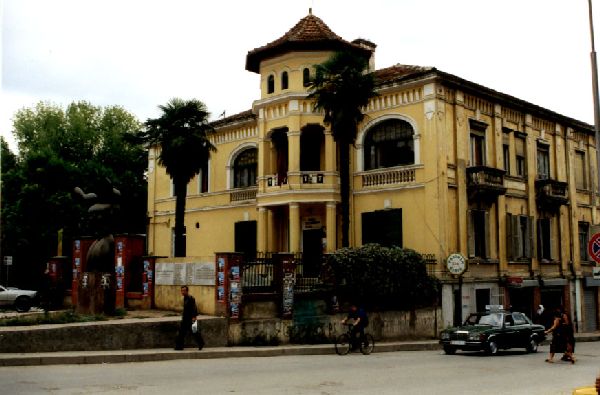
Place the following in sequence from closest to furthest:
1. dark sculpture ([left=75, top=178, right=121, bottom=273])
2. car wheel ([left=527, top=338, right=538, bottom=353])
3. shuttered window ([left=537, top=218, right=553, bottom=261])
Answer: dark sculpture ([left=75, top=178, right=121, bottom=273])
car wheel ([left=527, top=338, right=538, bottom=353])
shuttered window ([left=537, top=218, right=553, bottom=261])

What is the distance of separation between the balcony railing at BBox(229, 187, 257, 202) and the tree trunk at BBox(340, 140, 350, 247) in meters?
8.08

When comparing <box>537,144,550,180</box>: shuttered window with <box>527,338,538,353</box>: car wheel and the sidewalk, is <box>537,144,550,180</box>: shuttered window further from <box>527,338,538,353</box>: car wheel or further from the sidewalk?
the sidewalk

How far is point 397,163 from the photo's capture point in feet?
96.3

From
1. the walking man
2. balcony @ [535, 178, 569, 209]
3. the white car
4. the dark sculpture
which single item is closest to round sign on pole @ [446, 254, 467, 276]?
balcony @ [535, 178, 569, 209]

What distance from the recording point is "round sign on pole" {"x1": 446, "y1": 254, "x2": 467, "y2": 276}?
25.6m

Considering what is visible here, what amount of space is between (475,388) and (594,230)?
28026 mm

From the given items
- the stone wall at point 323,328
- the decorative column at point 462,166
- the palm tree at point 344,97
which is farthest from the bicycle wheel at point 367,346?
the decorative column at point 462,166

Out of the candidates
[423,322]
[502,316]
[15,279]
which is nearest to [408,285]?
[423,322]

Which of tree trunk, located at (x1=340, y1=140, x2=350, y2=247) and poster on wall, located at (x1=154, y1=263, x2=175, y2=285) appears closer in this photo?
poster on wall, located at (x1=154, y1=263, x2=175, y2=285)

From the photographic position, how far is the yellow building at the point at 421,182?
28.1 m

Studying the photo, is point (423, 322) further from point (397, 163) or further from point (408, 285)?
point (397, 163)

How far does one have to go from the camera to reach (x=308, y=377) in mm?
14336

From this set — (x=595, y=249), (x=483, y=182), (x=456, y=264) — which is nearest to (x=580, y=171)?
(x=483, y=182)

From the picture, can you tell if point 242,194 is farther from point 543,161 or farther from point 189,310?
point 189,310
